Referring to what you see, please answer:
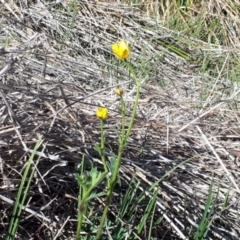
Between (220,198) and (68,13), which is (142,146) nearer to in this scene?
(220,198)

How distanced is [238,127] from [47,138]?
92 cm

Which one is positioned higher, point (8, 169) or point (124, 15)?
point (8, 169)

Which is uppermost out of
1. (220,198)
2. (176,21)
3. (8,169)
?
(8,169)

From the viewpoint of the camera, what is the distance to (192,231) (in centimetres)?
195

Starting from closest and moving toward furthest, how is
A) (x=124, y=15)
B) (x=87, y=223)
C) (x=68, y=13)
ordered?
1. (x=87, y=223)
2. (x=68, y=13)
3. (x=124, y=15)

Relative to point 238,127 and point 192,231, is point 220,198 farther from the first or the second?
point 238,127

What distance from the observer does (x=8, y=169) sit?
6.01 ft

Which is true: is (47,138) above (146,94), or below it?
above

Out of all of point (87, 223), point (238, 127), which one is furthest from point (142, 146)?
point (238, 127)

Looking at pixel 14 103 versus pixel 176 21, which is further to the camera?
pixel 176 21

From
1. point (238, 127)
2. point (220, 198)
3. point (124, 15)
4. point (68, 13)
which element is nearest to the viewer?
point (220, 198)

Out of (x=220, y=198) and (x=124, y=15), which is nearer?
(x=220, y=198)

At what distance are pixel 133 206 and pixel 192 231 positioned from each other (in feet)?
0.69

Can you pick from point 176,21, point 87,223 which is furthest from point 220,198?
point 176,21
